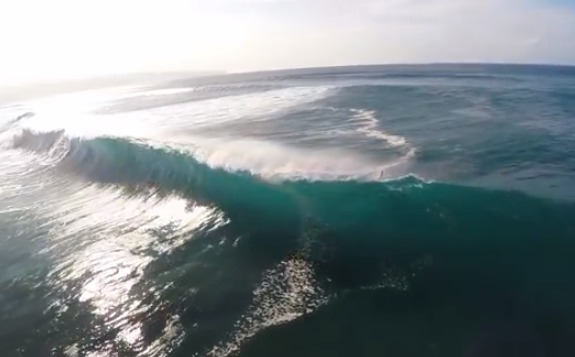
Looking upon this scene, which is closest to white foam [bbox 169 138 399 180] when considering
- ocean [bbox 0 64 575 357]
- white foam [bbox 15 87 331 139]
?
ocean [bbox 0 64 575 357]

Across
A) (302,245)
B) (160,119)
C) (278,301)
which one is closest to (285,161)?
(302,245)

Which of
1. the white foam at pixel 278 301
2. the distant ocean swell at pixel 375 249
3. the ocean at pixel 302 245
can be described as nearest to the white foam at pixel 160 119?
the ocean at pixel 302 245

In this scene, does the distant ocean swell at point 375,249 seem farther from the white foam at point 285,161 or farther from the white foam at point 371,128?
the white foam at point 371,128

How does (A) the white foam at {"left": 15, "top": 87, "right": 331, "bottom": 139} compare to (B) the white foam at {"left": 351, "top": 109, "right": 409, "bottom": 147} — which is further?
(A) the white foam at {"left": 15, "top": 87, "right": 331, "bottom": 139}

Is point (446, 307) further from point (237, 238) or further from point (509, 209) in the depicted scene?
point (237, 238)

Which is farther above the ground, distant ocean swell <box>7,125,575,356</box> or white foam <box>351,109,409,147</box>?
white foam <box>351,109,409,147</box>

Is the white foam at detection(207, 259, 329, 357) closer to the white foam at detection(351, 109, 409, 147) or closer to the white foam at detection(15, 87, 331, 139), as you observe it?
the white foam at detection(351, 109, 409, 147)
